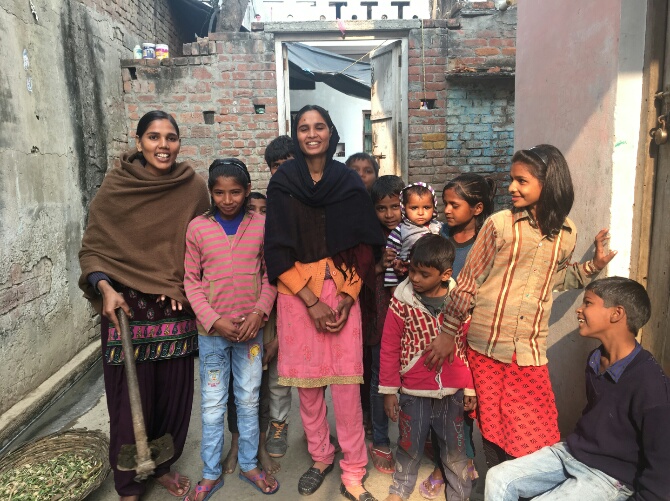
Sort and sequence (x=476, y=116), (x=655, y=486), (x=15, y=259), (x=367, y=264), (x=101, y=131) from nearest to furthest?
1. (x=655, y=486)
2. (x=367, y=264)
3. (x=15, y=259)
4. (x=101, y=131)
5. (x=476, y=116)

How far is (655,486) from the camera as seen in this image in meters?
1.53

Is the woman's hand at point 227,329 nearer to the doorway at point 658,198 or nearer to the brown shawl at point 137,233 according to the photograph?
the brown shawl at point 137,233

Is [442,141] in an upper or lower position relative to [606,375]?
upper

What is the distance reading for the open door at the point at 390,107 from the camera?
541cm

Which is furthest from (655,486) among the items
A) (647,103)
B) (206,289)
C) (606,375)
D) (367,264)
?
(206,289)

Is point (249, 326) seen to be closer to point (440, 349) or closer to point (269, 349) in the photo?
point (269, 349)

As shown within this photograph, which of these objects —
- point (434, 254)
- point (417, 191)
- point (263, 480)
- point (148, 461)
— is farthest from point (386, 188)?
point (148, 461)

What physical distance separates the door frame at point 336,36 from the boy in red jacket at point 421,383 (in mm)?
3556

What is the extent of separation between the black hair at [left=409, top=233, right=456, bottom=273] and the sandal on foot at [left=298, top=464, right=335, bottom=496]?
3.99 feet

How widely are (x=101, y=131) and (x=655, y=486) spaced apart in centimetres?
491

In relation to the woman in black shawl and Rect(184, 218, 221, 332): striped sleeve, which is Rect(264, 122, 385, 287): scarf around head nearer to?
the woman in black shawl

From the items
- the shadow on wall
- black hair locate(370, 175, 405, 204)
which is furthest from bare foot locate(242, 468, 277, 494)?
the shadow on wall

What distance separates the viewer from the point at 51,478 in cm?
223

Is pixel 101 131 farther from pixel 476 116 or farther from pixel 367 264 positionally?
pixel 476 116
